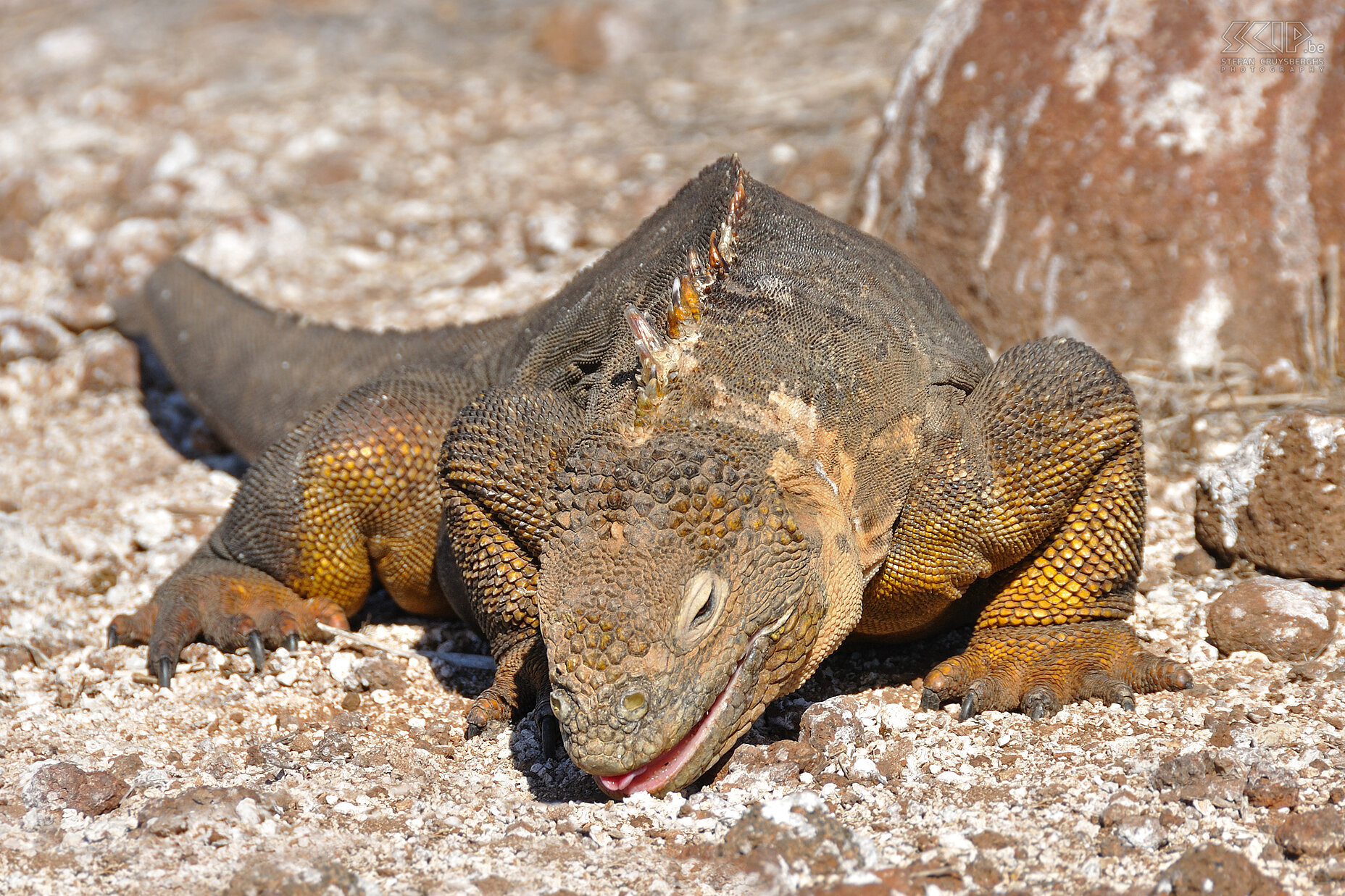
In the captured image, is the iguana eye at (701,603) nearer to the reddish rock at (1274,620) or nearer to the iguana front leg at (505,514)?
the iguana front leg at (505,514)

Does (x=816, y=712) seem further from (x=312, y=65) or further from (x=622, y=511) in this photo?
(x=312, y=65)

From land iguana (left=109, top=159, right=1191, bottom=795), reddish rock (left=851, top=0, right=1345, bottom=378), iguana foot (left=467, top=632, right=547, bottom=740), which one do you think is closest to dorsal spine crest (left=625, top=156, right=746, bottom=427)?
land iguana (left=109, top=159, right=1191, bottom=795)

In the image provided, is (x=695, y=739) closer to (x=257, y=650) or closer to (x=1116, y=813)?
(x=1116, y=813)

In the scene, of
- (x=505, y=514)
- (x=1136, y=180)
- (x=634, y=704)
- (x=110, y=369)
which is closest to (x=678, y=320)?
(x=505, y=514)

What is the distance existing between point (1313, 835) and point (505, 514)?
8.60 feet

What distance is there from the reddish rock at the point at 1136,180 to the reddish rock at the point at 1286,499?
133 cm

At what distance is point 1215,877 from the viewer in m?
3.21

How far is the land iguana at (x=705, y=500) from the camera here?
3.42 meters

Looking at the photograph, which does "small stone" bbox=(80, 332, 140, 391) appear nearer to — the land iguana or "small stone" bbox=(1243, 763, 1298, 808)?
the land iguana

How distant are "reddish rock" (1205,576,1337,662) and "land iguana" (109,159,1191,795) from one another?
0.35 m

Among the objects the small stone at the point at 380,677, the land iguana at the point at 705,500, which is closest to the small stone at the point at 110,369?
the land iguana at the point at 705,500

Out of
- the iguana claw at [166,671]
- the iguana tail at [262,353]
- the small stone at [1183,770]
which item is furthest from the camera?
the iguana tail at [262,353]

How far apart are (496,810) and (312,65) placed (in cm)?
975

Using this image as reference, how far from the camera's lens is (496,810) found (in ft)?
13.0
